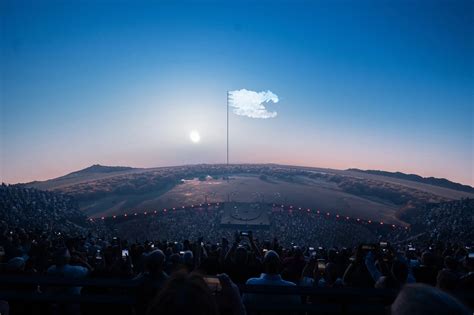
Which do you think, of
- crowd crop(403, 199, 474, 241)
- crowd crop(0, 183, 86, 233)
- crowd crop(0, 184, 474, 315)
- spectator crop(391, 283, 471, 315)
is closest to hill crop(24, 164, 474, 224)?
crowd crop(403, 199, 474, 241)

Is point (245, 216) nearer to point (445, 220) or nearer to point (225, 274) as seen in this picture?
point (445, 220)

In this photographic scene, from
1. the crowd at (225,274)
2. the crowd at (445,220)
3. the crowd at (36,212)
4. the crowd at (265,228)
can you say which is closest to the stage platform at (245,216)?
the crowd at (265,228)

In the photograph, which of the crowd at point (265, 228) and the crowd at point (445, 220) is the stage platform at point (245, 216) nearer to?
the crowd at point (265, 228)

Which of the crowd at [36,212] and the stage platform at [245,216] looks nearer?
the crowd at [36,212]

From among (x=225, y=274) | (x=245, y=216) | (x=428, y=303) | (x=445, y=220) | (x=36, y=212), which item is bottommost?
(x=245, y=216)

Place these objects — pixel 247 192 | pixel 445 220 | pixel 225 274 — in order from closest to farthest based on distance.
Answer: pixel 225 274, pixel 445 220, pixel 247 192

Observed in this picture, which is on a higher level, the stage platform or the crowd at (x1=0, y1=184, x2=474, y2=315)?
the crowd at (x1=0, y1=184, x2=474, y2=315)

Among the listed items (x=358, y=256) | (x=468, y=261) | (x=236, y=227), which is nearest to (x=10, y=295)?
(x=358, y=256)

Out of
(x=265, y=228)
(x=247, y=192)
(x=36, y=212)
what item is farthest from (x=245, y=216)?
(x=36, y=212)

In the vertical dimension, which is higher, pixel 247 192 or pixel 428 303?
pixel 428 303

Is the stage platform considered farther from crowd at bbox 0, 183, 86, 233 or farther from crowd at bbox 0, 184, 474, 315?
crowd at bbox 0, 184, 474, 315

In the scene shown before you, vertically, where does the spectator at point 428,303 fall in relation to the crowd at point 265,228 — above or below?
above
